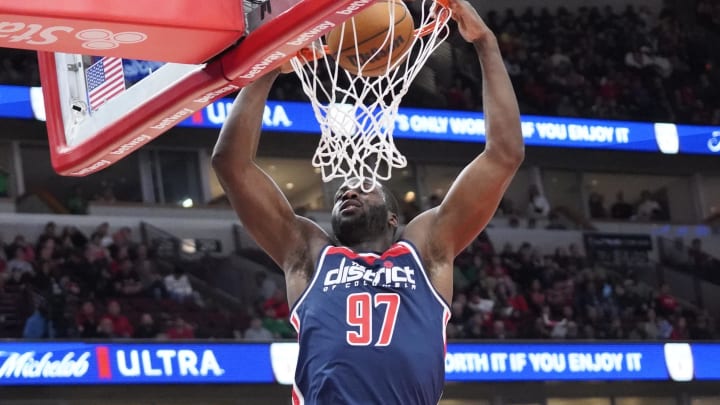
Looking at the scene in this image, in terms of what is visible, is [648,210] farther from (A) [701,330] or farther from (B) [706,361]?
(B) [706,361]

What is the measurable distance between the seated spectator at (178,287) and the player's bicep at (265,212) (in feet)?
31.5

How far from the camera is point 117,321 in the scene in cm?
1212

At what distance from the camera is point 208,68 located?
142 inches

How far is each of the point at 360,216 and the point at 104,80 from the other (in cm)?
101

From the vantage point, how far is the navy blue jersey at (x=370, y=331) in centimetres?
335

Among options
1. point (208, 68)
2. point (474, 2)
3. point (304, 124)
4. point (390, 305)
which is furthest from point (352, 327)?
point (474, 2)

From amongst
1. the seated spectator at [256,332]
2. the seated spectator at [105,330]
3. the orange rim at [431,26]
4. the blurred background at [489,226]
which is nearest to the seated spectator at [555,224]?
the blurred background at [489,226]

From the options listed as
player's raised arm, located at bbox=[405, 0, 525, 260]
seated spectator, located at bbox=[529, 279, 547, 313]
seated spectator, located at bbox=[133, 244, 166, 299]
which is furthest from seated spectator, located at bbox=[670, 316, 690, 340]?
player's raised arm, located at bbox=[405, 0, 525, 260]

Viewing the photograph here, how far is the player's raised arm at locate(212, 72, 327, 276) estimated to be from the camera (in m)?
3.66

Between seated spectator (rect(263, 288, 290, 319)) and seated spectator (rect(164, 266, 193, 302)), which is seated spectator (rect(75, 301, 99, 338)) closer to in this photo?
seated spectator (rect(164, 266, 193, 302))

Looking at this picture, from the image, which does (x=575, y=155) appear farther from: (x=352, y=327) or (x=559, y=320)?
(x=352, y=327)

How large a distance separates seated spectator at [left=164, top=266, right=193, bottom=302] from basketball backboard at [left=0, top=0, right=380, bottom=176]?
9.18 m

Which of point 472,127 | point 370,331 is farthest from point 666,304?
point 370,331

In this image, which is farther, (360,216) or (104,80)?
(104,80)
